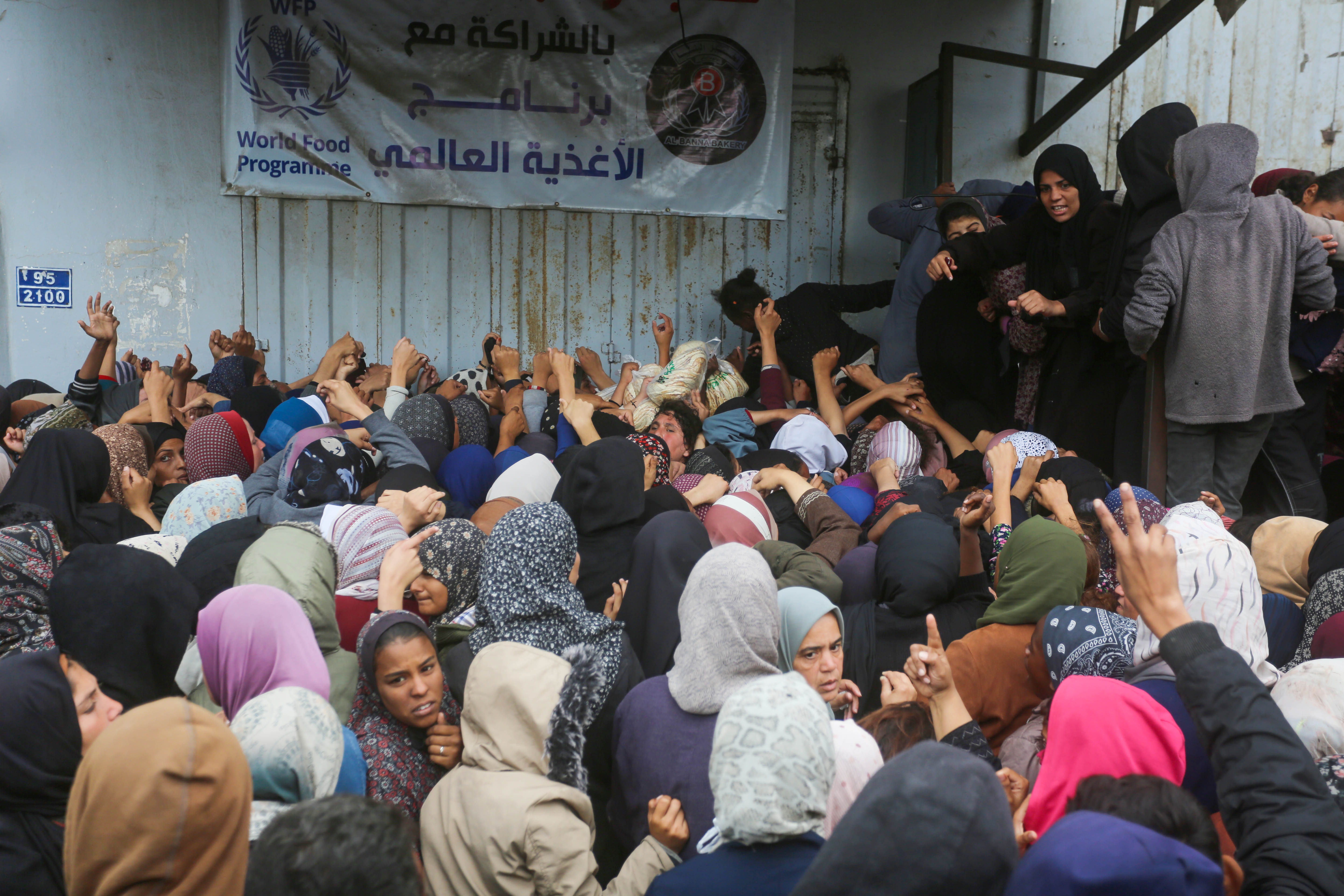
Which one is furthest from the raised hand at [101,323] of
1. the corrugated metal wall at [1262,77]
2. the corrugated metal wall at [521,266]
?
the corrugated metal wall at [1262,77]

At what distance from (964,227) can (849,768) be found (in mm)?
3642

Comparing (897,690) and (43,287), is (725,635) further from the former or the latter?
(43,287)

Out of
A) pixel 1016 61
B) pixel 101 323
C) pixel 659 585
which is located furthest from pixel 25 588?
pixel 1016 61

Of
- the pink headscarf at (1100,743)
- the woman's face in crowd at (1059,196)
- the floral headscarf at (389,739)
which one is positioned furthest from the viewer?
the woman's face in crowd at (1059,196)

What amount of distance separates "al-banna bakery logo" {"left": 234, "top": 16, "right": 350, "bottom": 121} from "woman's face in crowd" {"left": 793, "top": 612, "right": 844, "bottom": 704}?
14.3ft

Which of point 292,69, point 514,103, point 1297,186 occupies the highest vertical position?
point 292,69

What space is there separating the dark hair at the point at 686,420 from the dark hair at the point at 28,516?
2.35 meters

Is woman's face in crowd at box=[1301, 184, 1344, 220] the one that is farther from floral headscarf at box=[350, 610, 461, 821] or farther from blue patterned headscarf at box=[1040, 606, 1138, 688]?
floral headscarf at box=[350, 610, 461, 821]

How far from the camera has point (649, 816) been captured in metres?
1.87

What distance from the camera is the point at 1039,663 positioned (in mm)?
2256

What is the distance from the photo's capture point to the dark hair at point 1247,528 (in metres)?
3.23

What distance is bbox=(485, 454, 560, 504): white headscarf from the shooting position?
12.1ft

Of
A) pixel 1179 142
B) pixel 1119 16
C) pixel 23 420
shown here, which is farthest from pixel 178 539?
pixel 1119 16

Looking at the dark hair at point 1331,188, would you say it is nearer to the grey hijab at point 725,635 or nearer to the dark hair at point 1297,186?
the dark hair at point 1297,186
